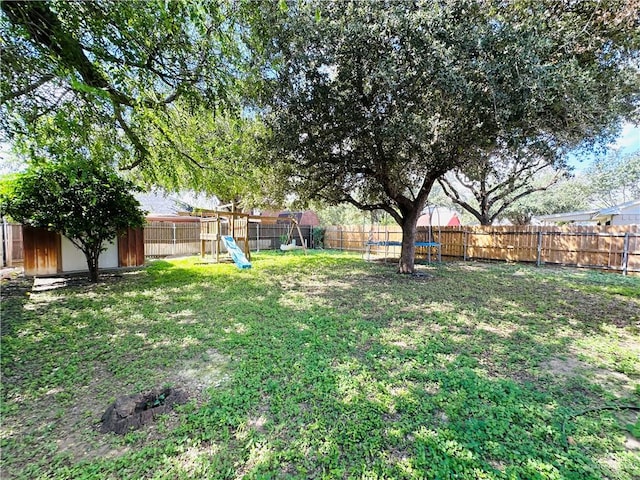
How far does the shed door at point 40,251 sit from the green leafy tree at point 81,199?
1.05 meters

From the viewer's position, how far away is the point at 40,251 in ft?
22.5

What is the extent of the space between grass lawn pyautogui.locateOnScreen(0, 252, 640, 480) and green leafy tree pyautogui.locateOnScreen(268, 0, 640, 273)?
3126 millimetres

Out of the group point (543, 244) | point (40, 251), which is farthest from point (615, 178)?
point (40, 251)

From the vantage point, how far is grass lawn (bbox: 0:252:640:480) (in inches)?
66.1

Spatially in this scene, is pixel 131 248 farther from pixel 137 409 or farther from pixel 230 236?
pixel 137 409

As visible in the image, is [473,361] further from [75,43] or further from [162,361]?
[75,43]

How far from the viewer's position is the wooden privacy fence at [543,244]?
809 cm

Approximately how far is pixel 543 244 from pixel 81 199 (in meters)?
13.2

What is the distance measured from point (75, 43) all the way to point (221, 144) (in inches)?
171

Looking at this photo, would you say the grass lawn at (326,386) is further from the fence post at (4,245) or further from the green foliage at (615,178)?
the green foliage at (615,178)

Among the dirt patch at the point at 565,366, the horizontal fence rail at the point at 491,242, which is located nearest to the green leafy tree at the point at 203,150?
the dirt patch at the point at 565,366

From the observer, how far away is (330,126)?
595cm

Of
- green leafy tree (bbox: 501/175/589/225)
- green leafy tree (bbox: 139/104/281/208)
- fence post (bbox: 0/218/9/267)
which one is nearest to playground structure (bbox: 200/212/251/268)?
green leafy tree (bbox: 139/104/281/208)

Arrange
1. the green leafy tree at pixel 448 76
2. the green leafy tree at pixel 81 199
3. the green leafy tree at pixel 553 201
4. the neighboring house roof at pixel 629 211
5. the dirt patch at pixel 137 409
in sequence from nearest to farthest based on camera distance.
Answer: the dirt patch at pixel 137 409
the green leafy tree at pixel 448 76
the green leafy tree at pixel 81 199
the neighboring house roof at pixel 629 211
the green leafy tree at pixel 553 201
